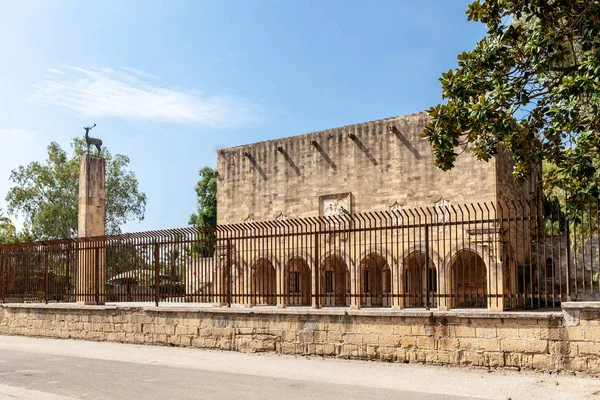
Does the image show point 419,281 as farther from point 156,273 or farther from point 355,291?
point 156,273

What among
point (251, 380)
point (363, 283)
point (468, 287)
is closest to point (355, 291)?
point (468, 287)

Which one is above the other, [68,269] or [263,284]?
[68,269]

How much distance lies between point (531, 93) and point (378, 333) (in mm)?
4546

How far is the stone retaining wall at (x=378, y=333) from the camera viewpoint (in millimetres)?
8695

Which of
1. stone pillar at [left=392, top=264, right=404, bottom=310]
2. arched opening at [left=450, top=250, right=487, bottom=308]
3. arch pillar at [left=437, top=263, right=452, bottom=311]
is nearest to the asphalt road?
stone pillar at [left=392, top=264, right=404, bottom=310]

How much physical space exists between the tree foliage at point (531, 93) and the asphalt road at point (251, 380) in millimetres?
3103

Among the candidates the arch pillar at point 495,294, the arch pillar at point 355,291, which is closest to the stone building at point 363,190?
the arch pillar at point 355,291

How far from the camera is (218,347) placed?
12195mm

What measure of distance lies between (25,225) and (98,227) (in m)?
32.4

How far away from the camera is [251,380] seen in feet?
28.8

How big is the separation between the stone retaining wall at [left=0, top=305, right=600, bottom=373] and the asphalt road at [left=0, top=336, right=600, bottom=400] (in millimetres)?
278

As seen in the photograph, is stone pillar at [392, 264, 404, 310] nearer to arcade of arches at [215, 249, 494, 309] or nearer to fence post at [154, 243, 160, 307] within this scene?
arcade of arches at [215, 249, 494, 309]

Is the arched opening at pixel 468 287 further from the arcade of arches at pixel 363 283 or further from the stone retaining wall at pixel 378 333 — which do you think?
the stone retaining wall at pixel 378 333

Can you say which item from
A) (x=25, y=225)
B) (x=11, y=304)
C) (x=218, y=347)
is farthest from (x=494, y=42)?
(x=25, y=225)
